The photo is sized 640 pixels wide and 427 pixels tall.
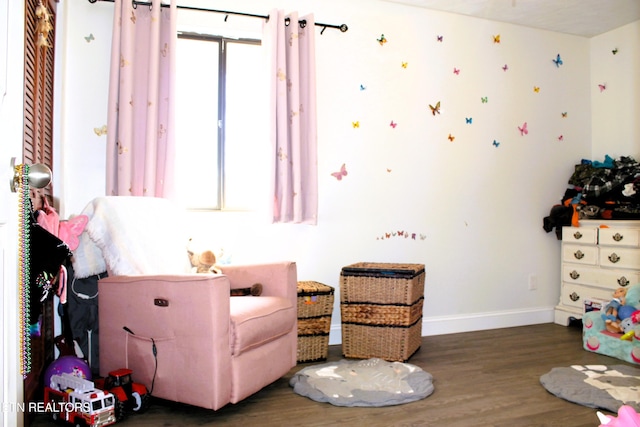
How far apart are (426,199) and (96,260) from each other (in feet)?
7.19

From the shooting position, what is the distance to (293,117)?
3.07 metres

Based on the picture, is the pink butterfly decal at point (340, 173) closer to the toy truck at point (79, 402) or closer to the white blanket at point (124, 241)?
the white blanket at point (124, 241)

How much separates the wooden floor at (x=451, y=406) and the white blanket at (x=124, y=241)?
0.61 m

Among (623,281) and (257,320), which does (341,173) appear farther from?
(623,281)

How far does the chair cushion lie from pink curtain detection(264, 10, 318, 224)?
0.82 metres

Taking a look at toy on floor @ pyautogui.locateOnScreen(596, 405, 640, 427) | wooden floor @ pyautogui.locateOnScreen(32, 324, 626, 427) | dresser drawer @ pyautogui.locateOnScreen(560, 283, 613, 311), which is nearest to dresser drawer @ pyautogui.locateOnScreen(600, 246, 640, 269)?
dresser drawer @ pyautogui.locateOnScreen(560, 283, 613, 311)

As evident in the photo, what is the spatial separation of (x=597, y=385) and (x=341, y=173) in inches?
73.0

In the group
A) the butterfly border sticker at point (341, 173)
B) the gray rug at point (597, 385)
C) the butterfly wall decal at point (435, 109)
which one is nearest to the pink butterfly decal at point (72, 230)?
the butterfly border sticker at point (341, 173)

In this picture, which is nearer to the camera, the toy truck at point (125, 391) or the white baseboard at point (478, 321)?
the toy truck at point (125, 391)

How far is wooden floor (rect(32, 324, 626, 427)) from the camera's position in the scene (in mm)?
2004

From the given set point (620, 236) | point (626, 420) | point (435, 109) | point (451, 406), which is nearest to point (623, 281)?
point (620, 236)

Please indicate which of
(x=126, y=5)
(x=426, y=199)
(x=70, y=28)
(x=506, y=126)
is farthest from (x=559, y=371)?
(x=70, y=28)

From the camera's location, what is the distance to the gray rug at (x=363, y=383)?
7.26 feet

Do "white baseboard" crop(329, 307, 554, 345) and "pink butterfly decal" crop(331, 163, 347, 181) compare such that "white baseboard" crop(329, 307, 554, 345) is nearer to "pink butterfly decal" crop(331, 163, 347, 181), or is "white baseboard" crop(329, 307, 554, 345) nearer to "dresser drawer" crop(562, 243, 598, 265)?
"dresser drawer" crop(562, 243, 598, 265)
